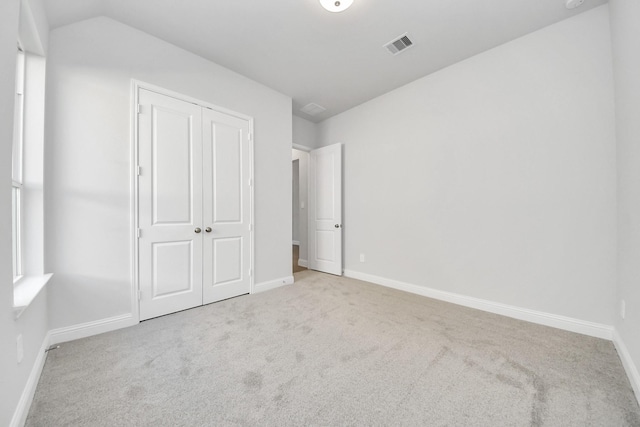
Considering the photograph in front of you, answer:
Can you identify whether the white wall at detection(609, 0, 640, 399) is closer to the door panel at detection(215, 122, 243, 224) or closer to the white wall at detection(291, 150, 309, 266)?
the door panel at detection(215, 122, 243, 224)

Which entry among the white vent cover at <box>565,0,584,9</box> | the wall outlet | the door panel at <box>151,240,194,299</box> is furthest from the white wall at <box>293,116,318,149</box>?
the wall outlet

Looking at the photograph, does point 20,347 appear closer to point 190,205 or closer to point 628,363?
point 190,205

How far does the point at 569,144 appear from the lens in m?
2.19

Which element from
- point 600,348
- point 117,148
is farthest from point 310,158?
point 600,348

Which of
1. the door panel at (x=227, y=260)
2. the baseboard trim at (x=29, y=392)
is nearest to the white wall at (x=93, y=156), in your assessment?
the baseboard trim at (x=29, y=392)

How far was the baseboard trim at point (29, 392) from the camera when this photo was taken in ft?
3.77

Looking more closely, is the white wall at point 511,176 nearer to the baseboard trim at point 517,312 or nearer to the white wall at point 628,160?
the baseboard trim at point 517,312

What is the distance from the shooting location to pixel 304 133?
14.7 ft

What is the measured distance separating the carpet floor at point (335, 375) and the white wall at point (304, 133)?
10.3 feet

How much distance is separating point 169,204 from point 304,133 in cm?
276

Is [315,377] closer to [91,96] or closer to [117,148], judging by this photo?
[117,148]

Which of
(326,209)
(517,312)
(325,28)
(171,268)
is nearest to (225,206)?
(171,268)

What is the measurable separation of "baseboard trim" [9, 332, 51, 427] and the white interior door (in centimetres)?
332

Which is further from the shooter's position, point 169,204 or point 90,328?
point 169,204
